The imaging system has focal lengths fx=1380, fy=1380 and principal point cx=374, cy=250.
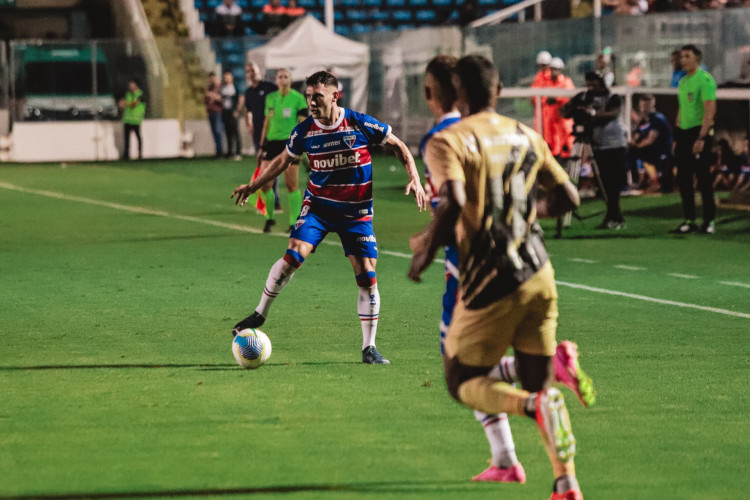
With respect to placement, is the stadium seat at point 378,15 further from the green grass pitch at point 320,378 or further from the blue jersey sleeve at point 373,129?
the blue jersey sleeve at point 373,129

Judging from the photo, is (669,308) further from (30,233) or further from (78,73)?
(78,73)

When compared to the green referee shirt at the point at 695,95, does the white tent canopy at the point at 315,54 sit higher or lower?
higher

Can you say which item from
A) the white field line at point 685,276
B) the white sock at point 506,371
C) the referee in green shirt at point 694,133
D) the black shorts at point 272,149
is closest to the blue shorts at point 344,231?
the white sock at point 506,371

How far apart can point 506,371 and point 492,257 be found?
79 centimetres

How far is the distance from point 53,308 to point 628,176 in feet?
43.4

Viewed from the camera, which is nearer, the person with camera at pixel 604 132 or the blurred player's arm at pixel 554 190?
the blurred player's arm at pixel 554 190

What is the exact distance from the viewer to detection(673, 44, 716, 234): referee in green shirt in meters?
16.9

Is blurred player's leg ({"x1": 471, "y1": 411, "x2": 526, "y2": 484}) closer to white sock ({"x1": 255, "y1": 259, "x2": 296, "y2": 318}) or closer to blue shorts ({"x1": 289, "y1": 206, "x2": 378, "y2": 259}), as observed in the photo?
blue shorts ({"x1": 289, "y1": 206, "x2": 378, "y2": 259})

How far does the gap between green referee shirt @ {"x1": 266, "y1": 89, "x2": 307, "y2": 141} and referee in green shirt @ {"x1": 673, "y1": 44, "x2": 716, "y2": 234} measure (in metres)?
5.00

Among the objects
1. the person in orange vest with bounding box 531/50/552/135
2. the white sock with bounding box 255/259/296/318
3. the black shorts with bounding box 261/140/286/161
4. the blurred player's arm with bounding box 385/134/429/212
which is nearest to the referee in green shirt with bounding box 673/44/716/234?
the black shorts with bounding box 261/140/286/161

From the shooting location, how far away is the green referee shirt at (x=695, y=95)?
1689cm

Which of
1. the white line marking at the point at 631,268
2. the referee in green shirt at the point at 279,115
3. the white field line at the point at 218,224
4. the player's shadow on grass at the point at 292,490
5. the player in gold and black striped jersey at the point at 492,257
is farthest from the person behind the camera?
the referee in green shirt at the point at 279,115

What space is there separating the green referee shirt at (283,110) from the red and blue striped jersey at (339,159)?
30.0ft

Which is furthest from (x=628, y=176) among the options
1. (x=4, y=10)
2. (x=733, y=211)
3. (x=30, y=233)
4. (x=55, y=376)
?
(x=4, y=10)
